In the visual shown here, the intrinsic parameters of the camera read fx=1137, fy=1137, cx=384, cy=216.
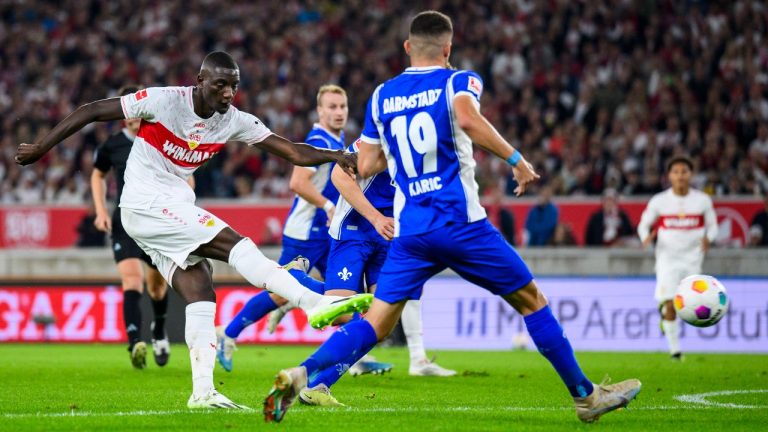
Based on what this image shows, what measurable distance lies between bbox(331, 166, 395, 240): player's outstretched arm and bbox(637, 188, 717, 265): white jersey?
295 inches

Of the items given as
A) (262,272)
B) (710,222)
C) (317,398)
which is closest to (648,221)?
(710,222)

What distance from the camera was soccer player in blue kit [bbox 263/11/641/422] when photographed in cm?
660

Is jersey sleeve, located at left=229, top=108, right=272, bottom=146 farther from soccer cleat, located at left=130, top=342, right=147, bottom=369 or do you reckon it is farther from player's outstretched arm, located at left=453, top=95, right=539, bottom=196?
soccer cleat, located at left=130, top=342, right=147, bottom=369

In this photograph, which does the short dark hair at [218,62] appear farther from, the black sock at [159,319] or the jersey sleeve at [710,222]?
the jersey sleeve at [710,222]

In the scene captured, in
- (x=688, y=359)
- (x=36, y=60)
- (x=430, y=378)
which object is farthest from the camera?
(x=36, y=60)

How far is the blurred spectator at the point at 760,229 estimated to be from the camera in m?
18.7

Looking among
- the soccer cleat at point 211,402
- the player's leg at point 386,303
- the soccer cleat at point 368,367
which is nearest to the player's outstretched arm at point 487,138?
the player's leg at point 386,303

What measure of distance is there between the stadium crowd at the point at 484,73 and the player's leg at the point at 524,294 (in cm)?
1287

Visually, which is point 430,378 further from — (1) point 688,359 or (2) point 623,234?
(2) point 623,234

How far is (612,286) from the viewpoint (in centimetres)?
1675

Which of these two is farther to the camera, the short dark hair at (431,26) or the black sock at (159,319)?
the black sock at (159,319)

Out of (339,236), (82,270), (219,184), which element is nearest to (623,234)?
(219,184)

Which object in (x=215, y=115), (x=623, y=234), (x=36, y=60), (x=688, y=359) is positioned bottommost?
(x=688, y=359)

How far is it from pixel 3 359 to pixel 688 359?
8.45 metres
